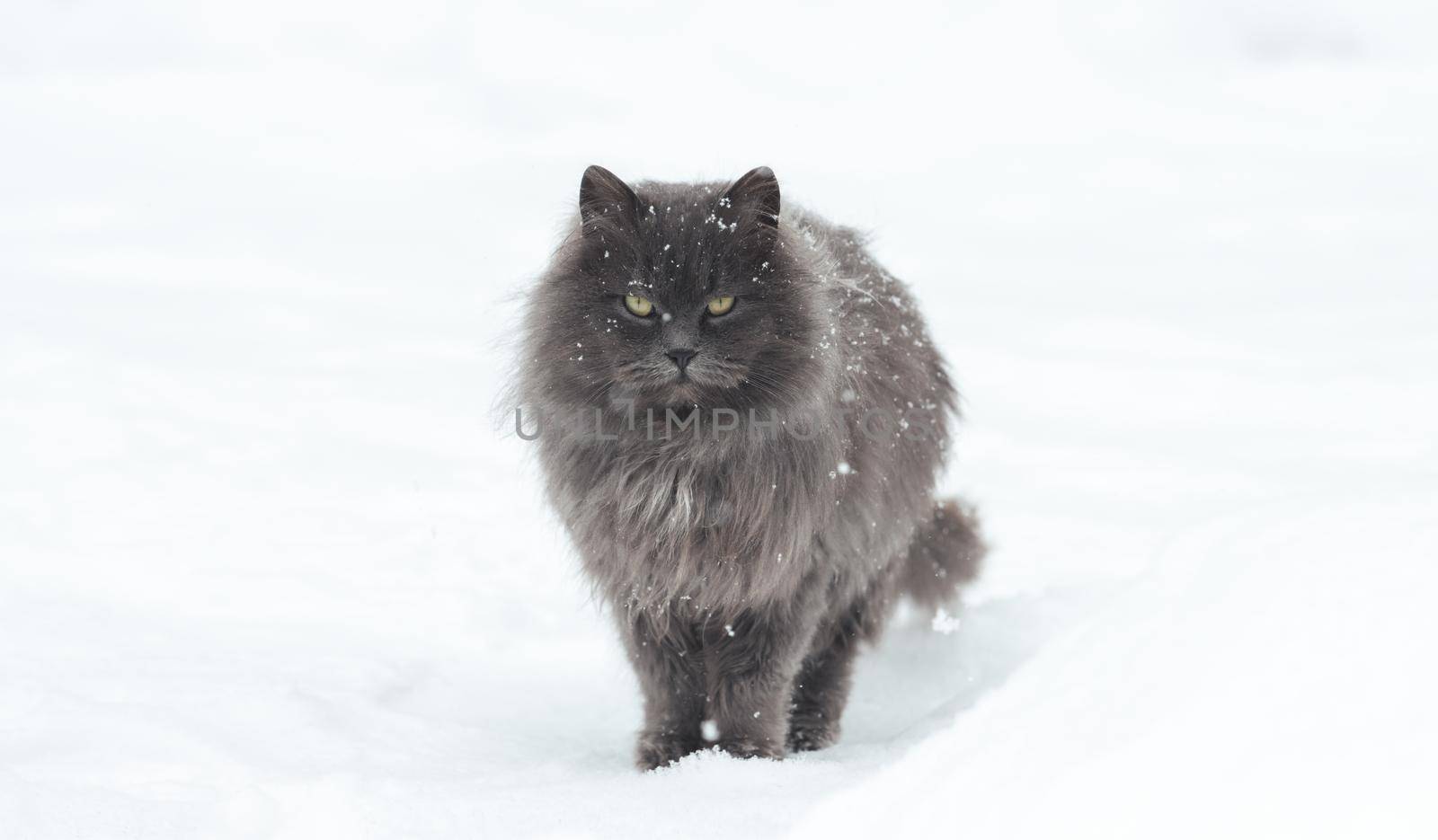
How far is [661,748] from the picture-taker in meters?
3.23

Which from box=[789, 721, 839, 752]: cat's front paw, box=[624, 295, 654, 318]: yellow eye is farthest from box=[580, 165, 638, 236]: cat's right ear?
box=[789, 721, 839, 752]: cat's front paw

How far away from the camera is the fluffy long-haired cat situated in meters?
2.76

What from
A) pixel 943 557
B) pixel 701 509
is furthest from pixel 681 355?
pixel 943 557

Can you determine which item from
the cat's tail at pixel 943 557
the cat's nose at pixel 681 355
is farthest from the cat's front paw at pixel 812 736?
the cat's nose at pixel 681 355

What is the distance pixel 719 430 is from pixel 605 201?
24.6 inches

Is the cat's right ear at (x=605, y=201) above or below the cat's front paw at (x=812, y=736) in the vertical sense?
above

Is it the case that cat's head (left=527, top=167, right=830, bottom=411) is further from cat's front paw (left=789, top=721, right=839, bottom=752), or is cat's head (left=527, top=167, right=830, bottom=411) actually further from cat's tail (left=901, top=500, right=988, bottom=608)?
cat's tail (left=901, top=500, right=988, bottom=608)

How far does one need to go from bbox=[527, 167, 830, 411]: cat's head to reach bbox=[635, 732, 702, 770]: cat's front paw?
3.35 ft

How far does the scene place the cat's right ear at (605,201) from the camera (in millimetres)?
2816

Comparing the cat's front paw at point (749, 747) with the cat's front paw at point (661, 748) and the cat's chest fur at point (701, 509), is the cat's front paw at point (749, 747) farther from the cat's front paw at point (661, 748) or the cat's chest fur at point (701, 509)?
the cat's chest fur at point (701, 509)

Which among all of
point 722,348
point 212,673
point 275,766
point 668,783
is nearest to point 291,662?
point 212,673

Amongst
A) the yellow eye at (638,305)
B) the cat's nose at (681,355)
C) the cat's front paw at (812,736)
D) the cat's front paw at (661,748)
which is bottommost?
the cat's front paw at (812,736)

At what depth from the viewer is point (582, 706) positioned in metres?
3.98

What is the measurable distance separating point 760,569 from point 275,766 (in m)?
1.28
